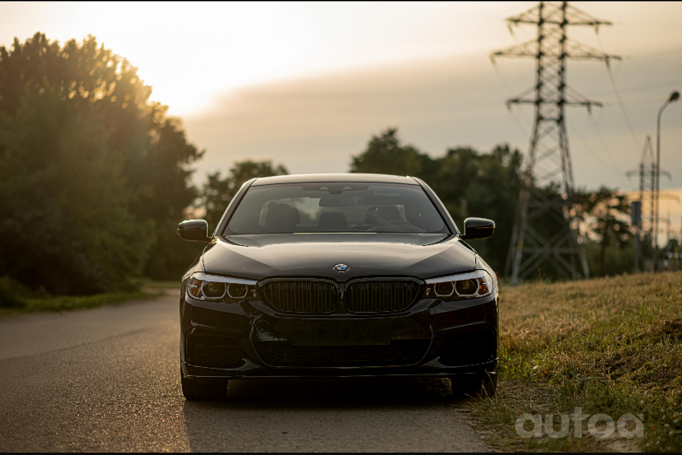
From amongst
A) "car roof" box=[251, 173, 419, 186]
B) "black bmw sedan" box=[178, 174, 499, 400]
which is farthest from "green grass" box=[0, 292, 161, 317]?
"black bmw sedan" box=[178, 174, 499, 400]

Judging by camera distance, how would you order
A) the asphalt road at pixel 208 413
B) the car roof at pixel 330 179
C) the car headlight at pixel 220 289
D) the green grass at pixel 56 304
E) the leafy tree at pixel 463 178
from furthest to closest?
the leafy tree at pixel 463 178, the green grass at pixel 56 304, the car roof at pixel 330 179, the car headlight at pixel 220 289, the asphalt road at pixel 208 413

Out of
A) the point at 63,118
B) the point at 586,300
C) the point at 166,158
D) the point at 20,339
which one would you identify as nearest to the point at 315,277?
the point at 586,300

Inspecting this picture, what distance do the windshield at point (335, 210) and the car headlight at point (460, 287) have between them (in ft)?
3.77

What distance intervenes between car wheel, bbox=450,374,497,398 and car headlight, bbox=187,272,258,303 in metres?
1.53

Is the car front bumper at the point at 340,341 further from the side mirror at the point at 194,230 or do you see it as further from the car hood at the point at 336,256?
the side mirror at the point at 194,230

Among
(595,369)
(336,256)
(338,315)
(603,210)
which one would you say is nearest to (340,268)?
(336,256)

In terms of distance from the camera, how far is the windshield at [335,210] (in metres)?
6.96

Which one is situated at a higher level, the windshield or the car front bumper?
the windshield

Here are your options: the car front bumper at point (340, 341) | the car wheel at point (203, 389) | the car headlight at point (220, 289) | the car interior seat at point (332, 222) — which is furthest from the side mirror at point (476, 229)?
the car wheel at point (203, 389)

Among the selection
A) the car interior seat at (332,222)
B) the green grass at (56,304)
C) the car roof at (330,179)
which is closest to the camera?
the car interior seat at (332,222)

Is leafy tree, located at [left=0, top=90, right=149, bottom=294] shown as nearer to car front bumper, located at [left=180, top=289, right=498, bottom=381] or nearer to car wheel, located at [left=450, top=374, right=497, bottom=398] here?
car front bumper, located at [left=180, top=289, right=498, bottom=381]

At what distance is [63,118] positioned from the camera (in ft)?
92.7

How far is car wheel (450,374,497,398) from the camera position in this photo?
5.88 metres

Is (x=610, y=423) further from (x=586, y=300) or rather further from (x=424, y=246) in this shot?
(x=586, y=300)
